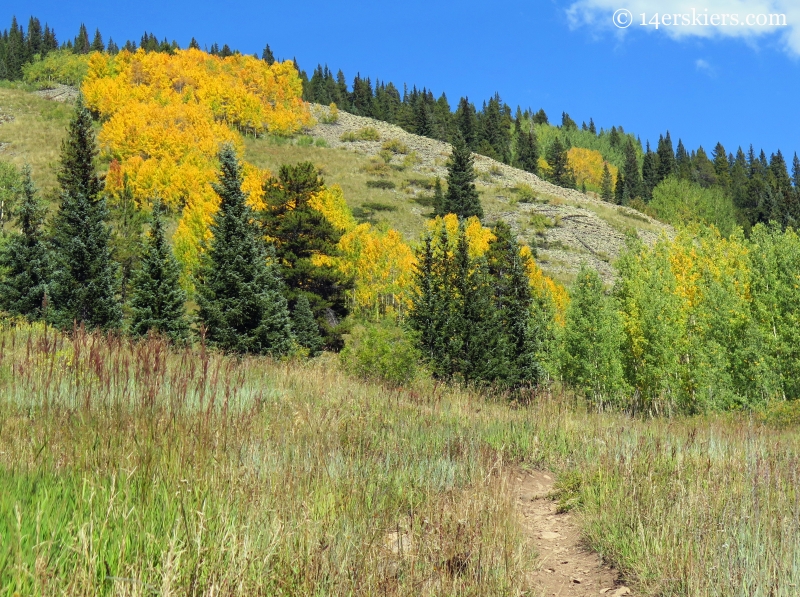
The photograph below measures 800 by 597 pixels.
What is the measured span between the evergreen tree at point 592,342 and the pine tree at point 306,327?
1385cm

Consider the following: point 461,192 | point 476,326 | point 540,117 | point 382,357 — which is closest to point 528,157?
point 461,192

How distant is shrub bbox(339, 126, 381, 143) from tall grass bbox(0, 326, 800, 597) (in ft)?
339

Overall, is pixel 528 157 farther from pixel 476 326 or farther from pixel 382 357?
pixel 382 357

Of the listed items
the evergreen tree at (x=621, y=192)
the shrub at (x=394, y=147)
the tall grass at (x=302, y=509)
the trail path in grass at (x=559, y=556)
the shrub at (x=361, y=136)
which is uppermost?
the shrub at (x=361, y=136)

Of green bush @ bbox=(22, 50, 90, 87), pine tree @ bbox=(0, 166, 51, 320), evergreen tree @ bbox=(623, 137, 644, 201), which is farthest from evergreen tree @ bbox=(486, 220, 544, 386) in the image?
green bush @ bbox=(22, 50, 90, 87)

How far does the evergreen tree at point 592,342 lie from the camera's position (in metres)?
29.1

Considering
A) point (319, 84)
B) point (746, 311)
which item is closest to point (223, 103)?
point (319, 84)

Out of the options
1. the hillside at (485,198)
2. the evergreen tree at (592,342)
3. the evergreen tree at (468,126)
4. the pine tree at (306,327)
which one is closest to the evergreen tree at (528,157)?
the evergreen tree at (468,126)

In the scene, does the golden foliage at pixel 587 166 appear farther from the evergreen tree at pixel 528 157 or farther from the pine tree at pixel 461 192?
the pine tree at pixel 461 192

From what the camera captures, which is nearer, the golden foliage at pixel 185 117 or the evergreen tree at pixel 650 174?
the golden foliage at pixel 185 117

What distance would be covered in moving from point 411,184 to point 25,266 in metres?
60.9

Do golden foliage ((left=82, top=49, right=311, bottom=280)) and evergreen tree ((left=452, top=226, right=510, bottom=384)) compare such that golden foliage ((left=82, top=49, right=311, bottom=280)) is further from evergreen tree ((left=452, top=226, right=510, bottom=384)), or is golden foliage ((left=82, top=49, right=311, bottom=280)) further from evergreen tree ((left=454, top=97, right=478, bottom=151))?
evergreen tree ((left=454, top=97, right=478, bottom=151))

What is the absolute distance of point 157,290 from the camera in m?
26.6

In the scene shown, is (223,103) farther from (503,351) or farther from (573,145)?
(573,145)
